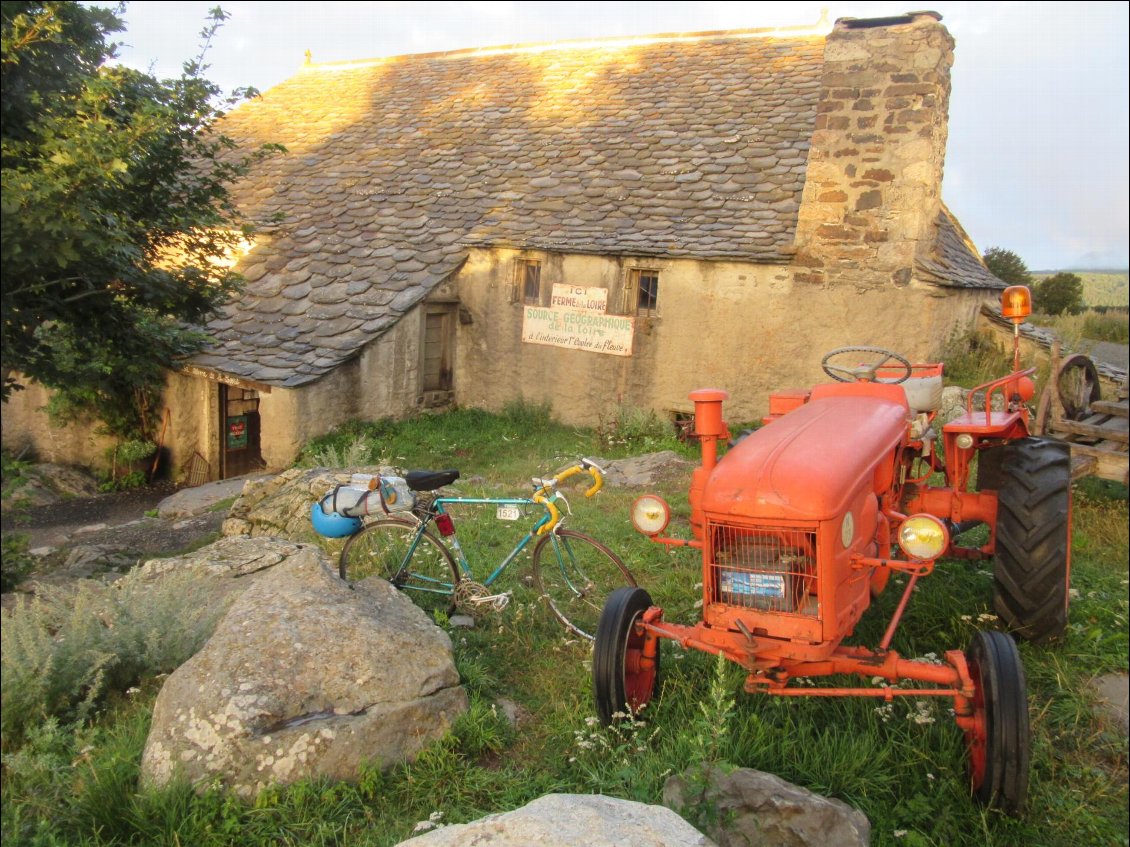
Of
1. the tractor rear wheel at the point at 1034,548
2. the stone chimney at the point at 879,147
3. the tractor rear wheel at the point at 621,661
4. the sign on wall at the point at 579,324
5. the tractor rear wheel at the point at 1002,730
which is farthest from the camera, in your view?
the sign on wall at the point at 579,324

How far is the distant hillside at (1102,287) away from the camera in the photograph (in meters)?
18.8

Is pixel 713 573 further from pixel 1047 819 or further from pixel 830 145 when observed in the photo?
pixel 830 145

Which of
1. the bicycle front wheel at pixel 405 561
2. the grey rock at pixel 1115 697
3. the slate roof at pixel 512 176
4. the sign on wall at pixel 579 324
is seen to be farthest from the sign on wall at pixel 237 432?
the grey rock at pixel 1115 697

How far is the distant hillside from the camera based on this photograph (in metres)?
18.8

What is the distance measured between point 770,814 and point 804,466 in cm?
131

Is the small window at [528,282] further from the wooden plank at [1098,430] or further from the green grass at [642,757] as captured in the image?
the green grass at [642,757]

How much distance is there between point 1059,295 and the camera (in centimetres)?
1769

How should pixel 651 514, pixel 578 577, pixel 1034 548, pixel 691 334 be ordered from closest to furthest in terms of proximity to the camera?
pixel 651 514 → pixel 1034 548 → pixel 578 577 → pixel 691 334

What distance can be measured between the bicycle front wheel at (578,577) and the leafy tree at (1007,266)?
14.7 m

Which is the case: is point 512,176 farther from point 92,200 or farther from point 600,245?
point 92,200

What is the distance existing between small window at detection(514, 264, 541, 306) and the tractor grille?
8.95 metres

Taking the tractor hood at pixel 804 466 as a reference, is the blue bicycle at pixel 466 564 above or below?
below

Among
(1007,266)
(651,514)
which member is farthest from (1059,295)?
(651,514)

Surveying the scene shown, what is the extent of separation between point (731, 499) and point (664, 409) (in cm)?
782
